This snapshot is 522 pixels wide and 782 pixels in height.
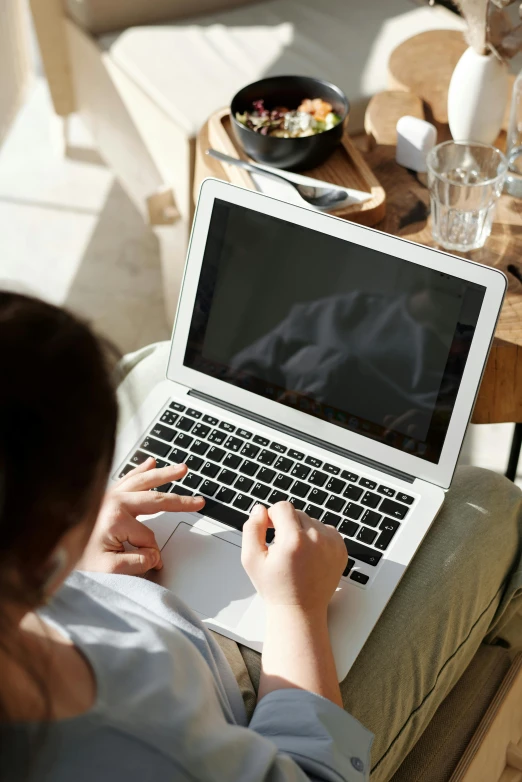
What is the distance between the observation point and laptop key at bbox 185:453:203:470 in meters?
1.03

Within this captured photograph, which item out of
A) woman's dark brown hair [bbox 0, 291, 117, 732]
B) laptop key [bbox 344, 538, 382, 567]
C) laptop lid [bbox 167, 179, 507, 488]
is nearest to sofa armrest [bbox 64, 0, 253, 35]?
laptop lid [bbox 167, 179, 507, 488]

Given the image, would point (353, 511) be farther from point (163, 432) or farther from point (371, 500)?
point (163, 432)

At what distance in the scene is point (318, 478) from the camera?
101 centimetres

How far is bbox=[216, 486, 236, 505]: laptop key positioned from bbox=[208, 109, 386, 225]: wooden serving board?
49 cm

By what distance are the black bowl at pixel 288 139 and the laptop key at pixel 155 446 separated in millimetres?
531

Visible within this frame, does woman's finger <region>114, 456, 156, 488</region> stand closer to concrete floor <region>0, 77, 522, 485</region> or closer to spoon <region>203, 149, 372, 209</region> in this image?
spoon <region>203, 149, 372, 209</region>

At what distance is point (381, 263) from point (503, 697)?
0.50 meters

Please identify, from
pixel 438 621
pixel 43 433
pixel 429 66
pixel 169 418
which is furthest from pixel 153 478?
pixel 429 66

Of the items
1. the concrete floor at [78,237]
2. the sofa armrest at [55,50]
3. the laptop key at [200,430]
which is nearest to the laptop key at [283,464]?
the laptop key at [200,430]

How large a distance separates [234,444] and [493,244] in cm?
53

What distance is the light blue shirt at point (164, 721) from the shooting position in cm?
56

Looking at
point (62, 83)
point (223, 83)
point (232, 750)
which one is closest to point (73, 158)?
point (62, 83)

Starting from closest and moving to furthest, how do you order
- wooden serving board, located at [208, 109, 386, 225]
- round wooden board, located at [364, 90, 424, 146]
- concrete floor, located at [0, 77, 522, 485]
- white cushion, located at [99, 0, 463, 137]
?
wooden serving board, located at [208, 109, 386, 225] → round wooden board, located at [364, 90, 424, 146] → white cushion, located at [99, 0, 463, 137] → concrete floor, located at [0, 77, 522, 485]

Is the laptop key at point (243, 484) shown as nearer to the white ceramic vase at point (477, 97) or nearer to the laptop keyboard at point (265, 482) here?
the laptop keyboard at point (265, 482)
